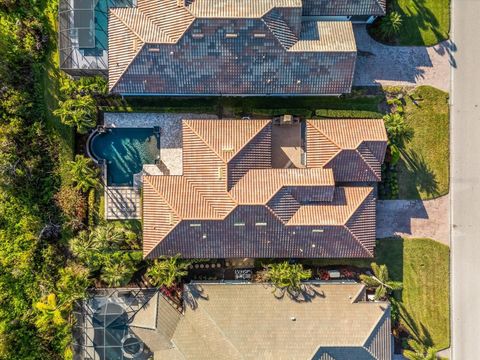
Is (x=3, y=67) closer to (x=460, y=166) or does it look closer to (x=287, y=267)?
(x=287, y=267)

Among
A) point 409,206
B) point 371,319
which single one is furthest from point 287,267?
point 409,206

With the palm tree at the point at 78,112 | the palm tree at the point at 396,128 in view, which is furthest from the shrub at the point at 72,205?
the palm tree at the point at 396,128

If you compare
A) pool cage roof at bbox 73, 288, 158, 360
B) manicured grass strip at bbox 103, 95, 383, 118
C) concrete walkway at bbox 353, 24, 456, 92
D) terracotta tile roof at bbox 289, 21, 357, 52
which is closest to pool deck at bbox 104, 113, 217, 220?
manicured grass strip at bbox 103, 95, 383, 118

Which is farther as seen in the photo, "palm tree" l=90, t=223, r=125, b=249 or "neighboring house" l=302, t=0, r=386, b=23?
"palm tree" l=90, t=223, r=125, b=249

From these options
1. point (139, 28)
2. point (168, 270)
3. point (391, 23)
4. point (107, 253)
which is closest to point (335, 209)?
point (168, 270)

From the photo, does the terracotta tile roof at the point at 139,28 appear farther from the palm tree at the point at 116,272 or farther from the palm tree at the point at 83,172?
the palm tree at the point at 116,272

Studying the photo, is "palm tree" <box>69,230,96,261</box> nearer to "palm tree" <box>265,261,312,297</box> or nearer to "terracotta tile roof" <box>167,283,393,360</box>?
"terracotta tile roof" <box>167,283,393,360</box>

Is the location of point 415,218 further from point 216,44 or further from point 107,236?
point 107,236
